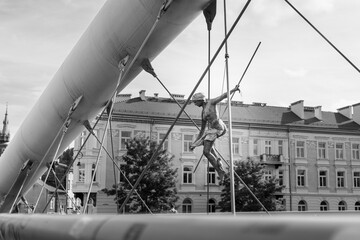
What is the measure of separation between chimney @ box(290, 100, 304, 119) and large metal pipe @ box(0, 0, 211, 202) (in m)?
49.6

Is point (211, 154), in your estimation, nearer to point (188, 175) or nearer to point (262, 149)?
point (188, 175)

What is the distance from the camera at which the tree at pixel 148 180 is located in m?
39.8

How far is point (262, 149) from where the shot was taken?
51.3 m

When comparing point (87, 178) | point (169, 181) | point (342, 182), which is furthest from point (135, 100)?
point (342, 182)

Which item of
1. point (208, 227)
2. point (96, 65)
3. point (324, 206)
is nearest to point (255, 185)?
point (324, 206)

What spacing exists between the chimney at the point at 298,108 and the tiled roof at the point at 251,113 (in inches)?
14.8

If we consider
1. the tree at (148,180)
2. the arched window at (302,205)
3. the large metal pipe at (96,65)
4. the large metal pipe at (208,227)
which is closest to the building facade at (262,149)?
the arched window at (302,205)

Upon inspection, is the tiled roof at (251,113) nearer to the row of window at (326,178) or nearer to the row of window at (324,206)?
the row of window at (326,178)

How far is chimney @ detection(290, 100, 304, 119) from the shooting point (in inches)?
2210

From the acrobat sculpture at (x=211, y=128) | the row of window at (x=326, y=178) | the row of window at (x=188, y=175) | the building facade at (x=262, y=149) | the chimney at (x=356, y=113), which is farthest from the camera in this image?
the chimney at (x=356, y=113)

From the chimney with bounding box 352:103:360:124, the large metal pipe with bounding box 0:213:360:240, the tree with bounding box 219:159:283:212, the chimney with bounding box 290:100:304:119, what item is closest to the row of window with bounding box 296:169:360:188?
the chimney with bounding box 352:103:360:124

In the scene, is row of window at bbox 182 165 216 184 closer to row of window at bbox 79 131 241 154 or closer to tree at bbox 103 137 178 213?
row of window at bbox 79 131 241 154

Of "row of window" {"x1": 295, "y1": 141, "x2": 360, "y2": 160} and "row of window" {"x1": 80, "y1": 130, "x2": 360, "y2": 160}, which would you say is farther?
"row of window" {"x1": 295, "y1": 141, "x2": 360, "y2": 160}

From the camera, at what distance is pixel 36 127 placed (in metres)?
8.09
